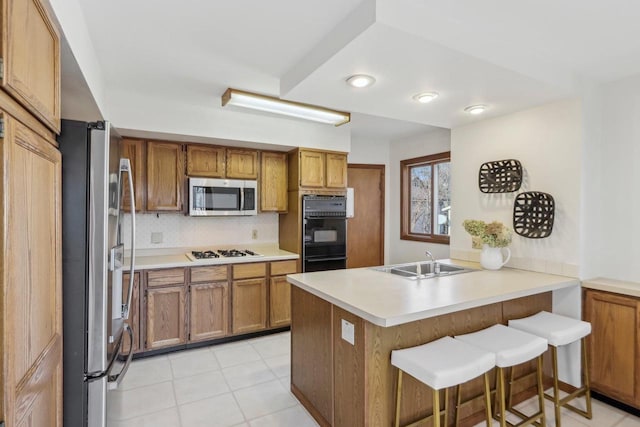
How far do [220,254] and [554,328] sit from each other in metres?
3.05

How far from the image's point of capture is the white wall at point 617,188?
252cm

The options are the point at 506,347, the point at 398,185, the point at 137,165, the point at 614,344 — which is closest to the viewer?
the point at 506,347

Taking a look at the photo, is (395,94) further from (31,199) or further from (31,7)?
(31,199)

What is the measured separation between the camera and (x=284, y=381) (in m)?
2.74

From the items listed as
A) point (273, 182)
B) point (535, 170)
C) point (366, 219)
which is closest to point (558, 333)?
point (535, 170)

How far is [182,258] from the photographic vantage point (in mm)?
3480

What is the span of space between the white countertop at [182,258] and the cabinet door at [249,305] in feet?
0.82

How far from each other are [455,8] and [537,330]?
6.49ft

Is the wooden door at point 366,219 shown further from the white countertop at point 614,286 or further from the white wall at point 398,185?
the white countertop at point 614,286

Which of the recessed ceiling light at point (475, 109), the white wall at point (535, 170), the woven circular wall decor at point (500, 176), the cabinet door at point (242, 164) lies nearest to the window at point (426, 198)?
the white wall at point (535, 170)

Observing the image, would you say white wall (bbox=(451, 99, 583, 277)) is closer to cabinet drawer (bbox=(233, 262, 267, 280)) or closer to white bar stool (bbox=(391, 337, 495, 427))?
white bar stool (bbox=(391, 337, 495, 427))

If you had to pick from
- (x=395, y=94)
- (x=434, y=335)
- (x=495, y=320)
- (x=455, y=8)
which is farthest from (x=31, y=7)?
(x=495, y=320)

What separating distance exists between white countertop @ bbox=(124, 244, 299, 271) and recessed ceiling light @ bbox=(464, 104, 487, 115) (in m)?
2.27

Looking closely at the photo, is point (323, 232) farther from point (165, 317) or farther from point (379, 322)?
point (379, 322)
